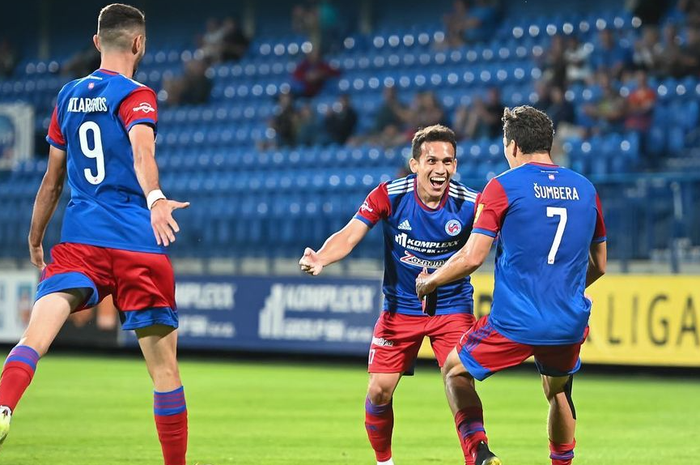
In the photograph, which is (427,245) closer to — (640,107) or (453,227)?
(453,227)

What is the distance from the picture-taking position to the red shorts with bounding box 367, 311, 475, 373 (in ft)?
23.4

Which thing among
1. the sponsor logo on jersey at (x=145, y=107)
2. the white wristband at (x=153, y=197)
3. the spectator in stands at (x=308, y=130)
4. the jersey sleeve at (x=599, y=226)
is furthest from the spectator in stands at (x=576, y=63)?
the white wristband at (x=153, y=197)

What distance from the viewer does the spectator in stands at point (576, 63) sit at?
1814 cm

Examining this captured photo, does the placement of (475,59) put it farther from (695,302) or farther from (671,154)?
(695,302)

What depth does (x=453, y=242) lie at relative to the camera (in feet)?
23.6

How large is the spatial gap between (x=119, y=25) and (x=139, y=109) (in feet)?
1.71

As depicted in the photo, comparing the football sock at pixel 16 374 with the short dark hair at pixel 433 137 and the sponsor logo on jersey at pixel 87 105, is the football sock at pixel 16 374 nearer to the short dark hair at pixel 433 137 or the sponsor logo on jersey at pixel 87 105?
the sponsor logo on jersey at pixel 87 105

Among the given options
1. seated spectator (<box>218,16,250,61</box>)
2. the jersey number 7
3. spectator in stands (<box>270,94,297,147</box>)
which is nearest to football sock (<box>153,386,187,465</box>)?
the jersey number 7

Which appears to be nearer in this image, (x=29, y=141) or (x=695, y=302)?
(x=695, y=302)

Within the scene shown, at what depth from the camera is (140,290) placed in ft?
20.0

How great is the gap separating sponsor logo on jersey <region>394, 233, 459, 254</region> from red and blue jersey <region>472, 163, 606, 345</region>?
960 millimetres

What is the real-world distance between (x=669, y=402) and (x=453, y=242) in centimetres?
556

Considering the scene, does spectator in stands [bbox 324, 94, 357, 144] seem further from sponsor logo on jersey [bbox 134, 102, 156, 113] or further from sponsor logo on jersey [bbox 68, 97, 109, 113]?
sponsor logo on jersey [bbox 134, 102, 156, 113]

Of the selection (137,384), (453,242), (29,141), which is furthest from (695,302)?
(29,141)
